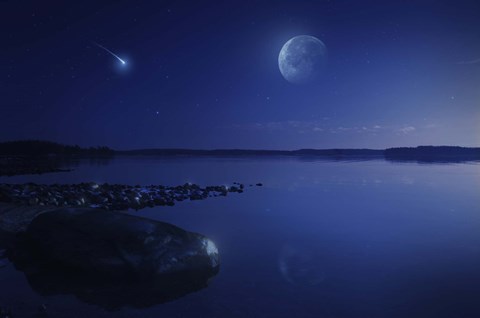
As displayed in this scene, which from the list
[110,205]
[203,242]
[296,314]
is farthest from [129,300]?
[110,205]

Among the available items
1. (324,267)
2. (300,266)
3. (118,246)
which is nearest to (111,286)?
(118,246)

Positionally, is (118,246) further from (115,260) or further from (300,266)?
(300,266)

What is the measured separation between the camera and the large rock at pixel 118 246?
6.84m

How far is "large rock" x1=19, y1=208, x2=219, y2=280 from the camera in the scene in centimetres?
684

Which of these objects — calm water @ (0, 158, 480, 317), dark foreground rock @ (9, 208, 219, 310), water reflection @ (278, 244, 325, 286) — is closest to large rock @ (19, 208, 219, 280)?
dark foreground rock @ (9, 208, 219, 310)

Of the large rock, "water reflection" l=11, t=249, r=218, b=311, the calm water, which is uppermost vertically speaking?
the large rock

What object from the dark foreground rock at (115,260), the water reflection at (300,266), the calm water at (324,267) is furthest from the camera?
the water reflection at (300,266)

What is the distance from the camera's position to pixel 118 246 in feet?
22.7

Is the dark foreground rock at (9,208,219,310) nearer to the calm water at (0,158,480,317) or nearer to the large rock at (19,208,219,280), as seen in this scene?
the large rock at (19,208,219,280)

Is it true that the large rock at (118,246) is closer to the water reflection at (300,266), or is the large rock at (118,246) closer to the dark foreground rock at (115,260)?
the dark foreground rock at (115,260)

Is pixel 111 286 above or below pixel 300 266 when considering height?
above

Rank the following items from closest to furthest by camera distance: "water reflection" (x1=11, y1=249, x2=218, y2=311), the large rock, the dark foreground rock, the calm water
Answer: the calm water < "water reflection" (x1=11, y1=249, x2=218, y2=311) < the dark foreground rock < the large rock

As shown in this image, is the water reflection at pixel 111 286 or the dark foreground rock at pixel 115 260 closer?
the water reflection at pixel 111 286

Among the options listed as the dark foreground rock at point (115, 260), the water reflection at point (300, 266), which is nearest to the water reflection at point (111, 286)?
the dark foreground rock at point (115, 260)
